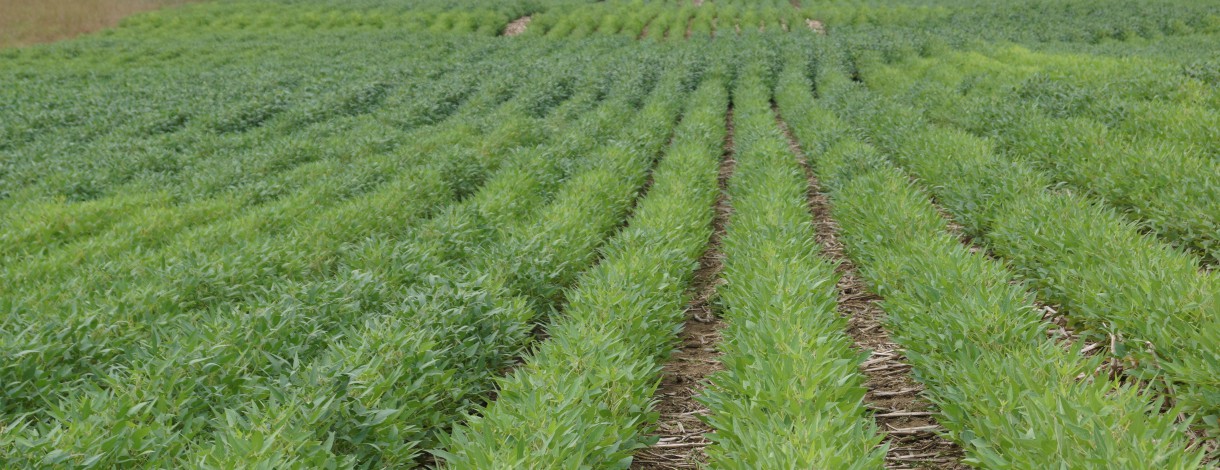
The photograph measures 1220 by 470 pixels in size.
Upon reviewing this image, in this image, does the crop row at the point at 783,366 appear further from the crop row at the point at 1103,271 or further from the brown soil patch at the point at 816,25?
the brown soil patch at the point at 816,25

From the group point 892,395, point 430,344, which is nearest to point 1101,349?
point 892,395

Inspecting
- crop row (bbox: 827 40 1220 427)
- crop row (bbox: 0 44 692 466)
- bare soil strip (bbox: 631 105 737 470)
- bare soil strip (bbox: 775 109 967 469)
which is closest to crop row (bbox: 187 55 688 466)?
crop row (bbox: 0 44 692 466)

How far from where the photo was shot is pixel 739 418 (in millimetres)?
3111

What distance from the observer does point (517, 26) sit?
120ft

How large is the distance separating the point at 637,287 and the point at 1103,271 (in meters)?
3.04

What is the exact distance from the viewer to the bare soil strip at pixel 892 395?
341 centimetres

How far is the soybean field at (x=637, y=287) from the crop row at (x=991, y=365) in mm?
24

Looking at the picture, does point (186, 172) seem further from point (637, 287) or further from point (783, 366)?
point (783, 366)

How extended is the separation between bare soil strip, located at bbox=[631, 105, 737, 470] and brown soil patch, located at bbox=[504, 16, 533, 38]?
31084 millimetres

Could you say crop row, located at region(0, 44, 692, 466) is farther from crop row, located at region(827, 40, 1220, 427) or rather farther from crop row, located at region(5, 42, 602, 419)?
crop row, located at region(827, 40, 1220, 427)

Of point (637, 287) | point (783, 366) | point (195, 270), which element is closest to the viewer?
point (783, 366)

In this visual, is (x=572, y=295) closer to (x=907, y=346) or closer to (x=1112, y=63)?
(x=907, y=346)

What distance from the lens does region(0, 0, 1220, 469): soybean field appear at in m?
3.00

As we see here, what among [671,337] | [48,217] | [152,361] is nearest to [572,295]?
[671,337]
